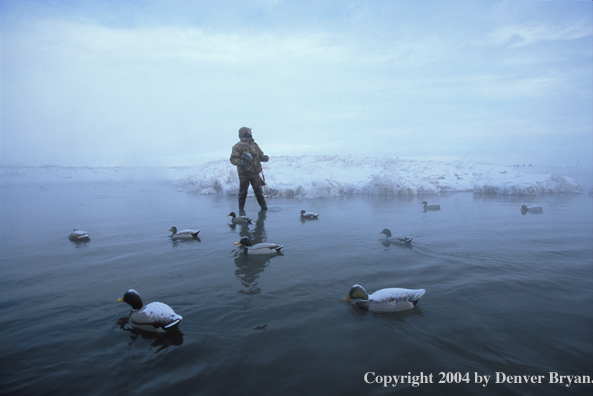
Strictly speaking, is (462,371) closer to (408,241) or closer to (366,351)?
(366,351)

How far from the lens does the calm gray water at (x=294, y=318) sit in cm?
226

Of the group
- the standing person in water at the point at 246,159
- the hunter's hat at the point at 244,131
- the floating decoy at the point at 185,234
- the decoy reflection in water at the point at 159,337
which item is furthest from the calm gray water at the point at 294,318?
the hunter's hat at the point at 244,131

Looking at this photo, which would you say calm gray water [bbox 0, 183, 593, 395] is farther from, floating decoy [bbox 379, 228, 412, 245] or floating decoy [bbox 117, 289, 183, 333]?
floating decoy [bbox 379, 228, 412, 245]

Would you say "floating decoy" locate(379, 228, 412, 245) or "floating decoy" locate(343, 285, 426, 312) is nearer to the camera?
"floating decoy" locate(343, 285, 426, 312)

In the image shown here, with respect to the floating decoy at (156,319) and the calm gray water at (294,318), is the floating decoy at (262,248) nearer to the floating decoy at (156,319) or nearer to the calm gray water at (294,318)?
the calm gray water at (294,318)

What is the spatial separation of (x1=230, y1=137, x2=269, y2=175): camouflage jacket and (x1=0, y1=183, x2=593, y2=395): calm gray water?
448 centimetres

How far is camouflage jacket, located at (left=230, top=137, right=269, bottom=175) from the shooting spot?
10290 millimetres

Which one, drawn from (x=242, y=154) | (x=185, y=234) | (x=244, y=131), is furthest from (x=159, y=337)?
(x=244, y=131)

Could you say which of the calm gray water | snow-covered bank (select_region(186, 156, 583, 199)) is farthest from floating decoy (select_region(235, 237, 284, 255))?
snow-covered bank (select_region(186, 156, 583, 199))

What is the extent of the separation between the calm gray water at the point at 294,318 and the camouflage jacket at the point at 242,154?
4.48m

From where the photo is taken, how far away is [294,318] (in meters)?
3.08

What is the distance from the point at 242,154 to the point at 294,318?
26.8 ft

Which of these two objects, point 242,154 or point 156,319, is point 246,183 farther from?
point 156,319

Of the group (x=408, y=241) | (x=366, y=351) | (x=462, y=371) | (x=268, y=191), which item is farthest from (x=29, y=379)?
(x=268, y=191)
